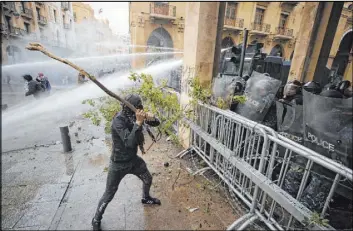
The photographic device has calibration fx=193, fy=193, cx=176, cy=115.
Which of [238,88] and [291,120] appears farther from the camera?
[238,88]

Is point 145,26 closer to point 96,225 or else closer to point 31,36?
point 31,36

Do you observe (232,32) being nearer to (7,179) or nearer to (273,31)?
(273,31)

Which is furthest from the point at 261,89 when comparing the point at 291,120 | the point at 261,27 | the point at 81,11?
the point at 81,11

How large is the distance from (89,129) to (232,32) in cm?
1902

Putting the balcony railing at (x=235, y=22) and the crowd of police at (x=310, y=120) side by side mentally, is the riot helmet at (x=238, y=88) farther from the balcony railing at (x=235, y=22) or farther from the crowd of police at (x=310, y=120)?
the balcony railing at (x=235, y=22)

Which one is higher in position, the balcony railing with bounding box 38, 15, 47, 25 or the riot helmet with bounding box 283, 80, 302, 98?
the balcony railing with bounding box 38, 15, 47, 25

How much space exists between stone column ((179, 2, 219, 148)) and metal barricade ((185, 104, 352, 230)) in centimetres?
90

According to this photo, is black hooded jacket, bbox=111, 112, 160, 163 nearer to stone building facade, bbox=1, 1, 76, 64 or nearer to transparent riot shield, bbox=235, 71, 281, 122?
transparent riot shield, bbox=235, 71, 281, 122

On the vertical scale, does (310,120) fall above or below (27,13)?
below

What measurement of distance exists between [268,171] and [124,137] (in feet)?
6.24

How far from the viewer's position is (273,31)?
21844 millimetres

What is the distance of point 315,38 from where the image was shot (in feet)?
22.3

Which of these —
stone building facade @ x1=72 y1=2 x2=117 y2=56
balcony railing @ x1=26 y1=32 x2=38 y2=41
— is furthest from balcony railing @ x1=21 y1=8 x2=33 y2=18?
stone building facade @ x1=72 y1=2 x2=117 y2=56

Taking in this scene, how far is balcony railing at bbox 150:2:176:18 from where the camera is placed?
17000 millimetres
